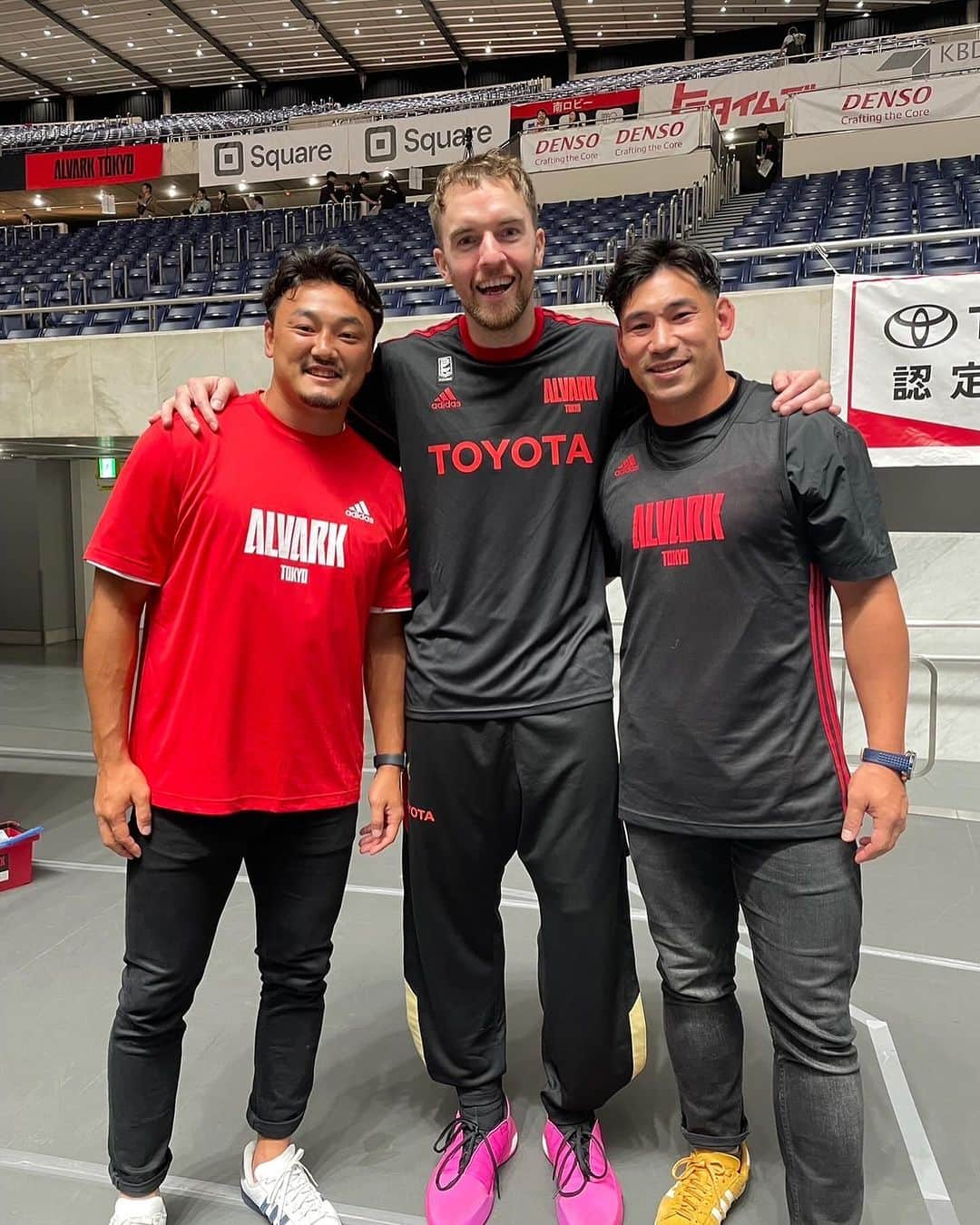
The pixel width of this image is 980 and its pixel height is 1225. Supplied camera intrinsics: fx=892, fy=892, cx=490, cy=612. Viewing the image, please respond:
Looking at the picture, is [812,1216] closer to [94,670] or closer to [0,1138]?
[94,670]

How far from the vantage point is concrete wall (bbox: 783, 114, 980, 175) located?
11.7 m

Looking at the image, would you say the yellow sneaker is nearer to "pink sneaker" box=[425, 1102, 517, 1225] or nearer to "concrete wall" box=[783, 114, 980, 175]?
"pink sneaker" box=[425, 1102, 517, 1225]

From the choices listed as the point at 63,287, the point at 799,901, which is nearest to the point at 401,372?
the point at 799,901

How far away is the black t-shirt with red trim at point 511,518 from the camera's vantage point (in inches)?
70.9

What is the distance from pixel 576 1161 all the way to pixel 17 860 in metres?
2.72

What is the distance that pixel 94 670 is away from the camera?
166 centimetres

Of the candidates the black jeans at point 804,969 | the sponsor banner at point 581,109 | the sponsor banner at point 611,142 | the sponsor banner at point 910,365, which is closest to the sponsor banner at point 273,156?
the sponsor banner at point 581,109

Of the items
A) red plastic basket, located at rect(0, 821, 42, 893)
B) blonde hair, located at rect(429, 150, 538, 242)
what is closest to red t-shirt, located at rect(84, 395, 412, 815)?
blonde hair, located at rect(429, 150, 538, 242)

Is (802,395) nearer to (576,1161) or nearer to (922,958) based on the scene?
(576,1161)

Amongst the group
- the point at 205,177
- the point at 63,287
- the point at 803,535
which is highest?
the point at 205,177

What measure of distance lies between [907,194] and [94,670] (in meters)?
10.8

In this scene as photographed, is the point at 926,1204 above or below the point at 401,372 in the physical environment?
below

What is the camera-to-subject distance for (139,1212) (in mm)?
1729

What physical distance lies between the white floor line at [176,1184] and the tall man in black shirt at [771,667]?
85 cm
